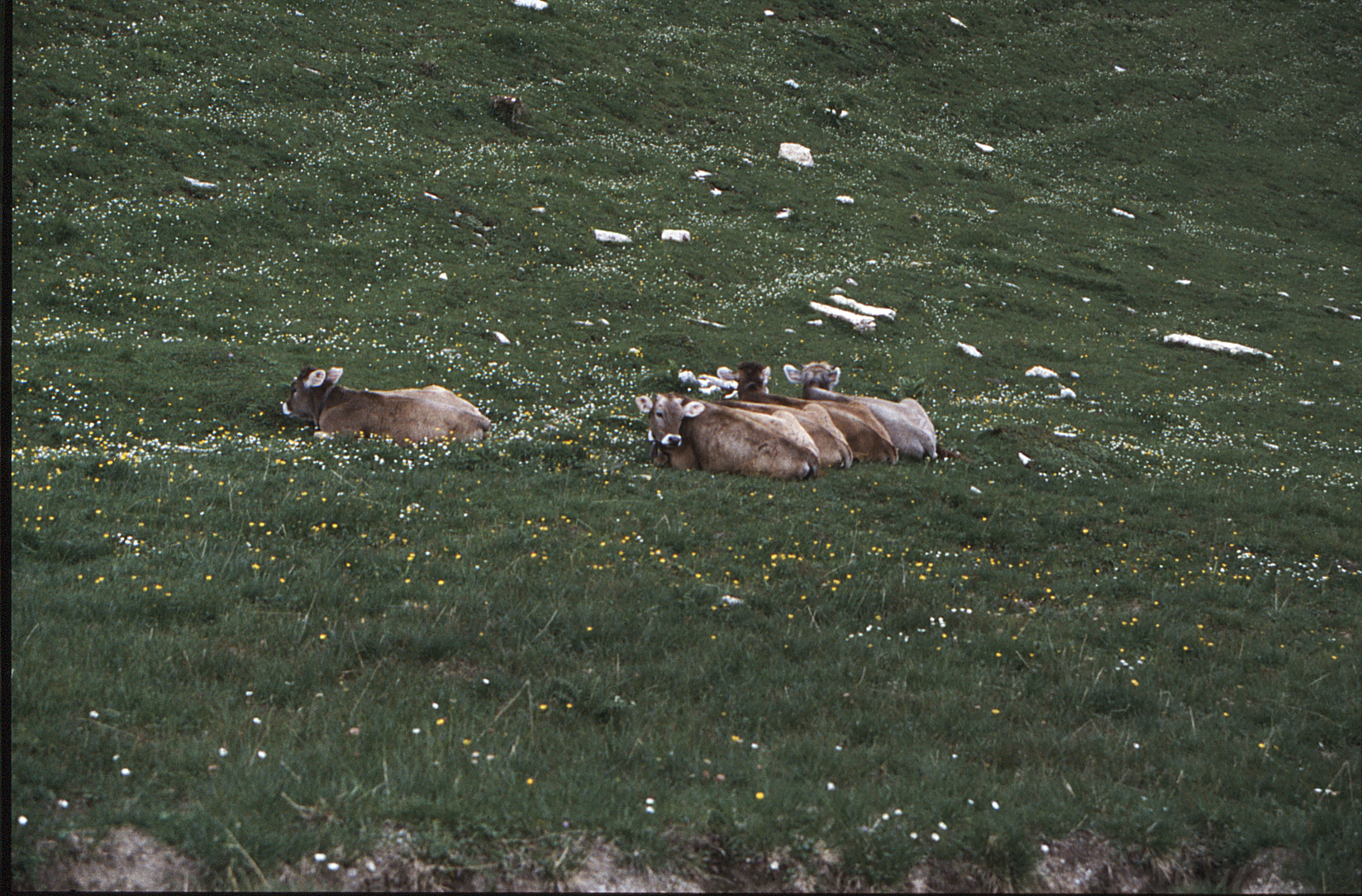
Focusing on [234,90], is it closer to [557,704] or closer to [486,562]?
[486,562]

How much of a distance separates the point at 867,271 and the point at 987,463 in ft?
46.9

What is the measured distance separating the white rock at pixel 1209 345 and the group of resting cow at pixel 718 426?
14586mm

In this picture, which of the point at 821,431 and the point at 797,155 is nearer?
the point at 821,431

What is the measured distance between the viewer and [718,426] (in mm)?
14344

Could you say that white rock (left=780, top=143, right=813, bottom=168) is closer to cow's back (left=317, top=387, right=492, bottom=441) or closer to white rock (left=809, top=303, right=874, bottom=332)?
white rock (left=809, top=303, right=874, bottom=332)

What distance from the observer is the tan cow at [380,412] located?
14.6 m

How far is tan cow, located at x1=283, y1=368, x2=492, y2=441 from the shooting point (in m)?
14.6

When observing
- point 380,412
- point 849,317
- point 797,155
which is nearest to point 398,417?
point 380,412

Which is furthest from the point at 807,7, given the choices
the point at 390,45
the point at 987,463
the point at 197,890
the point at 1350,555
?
the point at 197,890

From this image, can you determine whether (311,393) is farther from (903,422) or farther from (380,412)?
(903,422)

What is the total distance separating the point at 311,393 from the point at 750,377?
263 inches

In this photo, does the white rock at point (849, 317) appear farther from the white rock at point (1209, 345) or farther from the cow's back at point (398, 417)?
the cow's back at point (398, 417)

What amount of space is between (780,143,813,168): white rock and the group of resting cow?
22479 mm

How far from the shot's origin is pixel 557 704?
22.5 ft
